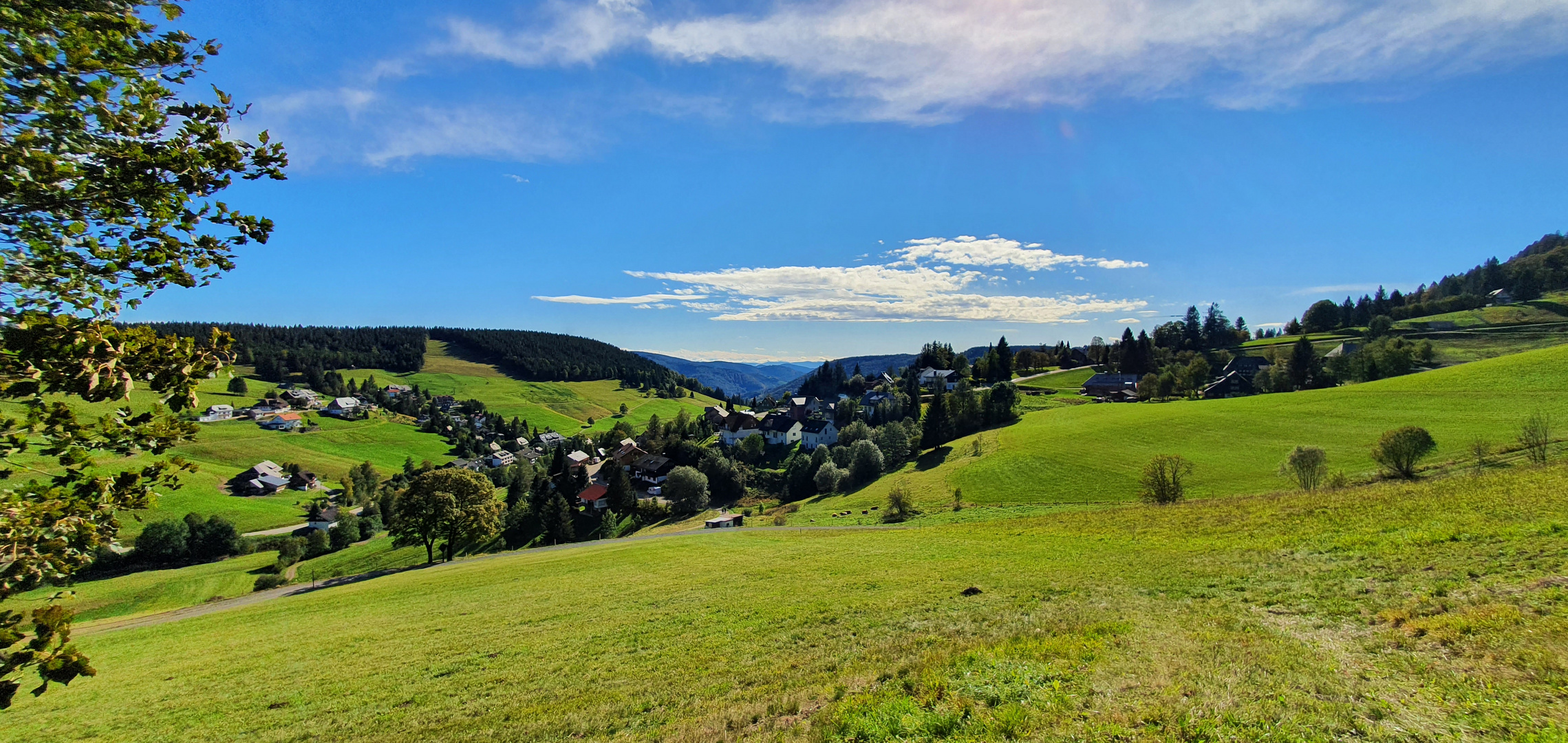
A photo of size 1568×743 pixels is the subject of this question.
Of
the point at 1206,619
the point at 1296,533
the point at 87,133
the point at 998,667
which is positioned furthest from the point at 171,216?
the point at 1296,533

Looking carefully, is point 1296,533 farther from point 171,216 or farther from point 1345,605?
point 171,216

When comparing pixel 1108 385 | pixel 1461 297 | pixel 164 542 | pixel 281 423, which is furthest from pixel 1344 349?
pixel 281 423

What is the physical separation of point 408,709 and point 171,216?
456 inches

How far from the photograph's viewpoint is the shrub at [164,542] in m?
66.1

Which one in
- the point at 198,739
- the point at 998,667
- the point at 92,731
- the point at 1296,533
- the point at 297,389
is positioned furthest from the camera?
the point at 297,389

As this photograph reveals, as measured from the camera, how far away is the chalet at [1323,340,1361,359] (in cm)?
10291

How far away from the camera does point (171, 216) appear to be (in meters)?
5.04

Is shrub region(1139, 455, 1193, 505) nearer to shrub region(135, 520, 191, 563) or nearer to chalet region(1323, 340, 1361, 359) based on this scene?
chalet region(1323, 340, 1361, 359)

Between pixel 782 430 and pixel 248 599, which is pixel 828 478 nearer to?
pixel 782 430

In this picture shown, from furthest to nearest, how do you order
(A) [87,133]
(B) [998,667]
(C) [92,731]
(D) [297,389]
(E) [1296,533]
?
(D) [297,389] → (E) [1296,533] → (C) [92,731] → (B) [998,667] → (A) [87,133]

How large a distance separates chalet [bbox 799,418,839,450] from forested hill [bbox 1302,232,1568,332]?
13915cm

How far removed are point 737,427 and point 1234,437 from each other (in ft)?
325

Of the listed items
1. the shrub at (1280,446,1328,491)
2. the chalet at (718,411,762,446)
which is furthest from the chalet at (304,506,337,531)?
the shrub at (1280,446,1328,491)

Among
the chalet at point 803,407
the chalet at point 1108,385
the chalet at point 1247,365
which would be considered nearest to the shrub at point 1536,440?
the chalet at point 1247,365
